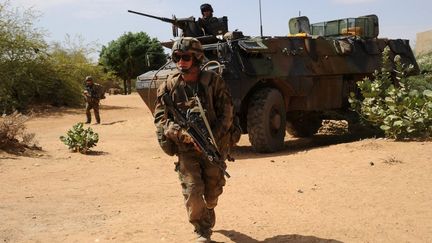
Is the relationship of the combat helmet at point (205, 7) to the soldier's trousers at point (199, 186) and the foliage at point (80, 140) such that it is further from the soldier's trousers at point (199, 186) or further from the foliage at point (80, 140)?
the soldier's trousers at point (199, 186)

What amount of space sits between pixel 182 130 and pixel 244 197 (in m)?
1.97

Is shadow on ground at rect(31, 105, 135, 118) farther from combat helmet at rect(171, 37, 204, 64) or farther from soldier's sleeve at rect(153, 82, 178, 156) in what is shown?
combat helmet at rect(171, 37, 204, 64)

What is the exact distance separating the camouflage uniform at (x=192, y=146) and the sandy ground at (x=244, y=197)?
1.35 ft

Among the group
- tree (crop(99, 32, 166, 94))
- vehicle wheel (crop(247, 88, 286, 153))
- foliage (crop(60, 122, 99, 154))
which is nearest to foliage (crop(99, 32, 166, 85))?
tree (crop(99, 32, 166, 94))

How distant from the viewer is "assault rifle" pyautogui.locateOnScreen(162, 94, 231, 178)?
143 inches

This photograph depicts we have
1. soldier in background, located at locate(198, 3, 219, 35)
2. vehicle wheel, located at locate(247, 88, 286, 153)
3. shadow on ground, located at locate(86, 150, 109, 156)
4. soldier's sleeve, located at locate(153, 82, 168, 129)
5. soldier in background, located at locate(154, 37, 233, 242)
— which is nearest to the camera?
soldier in background, located at locate(154, 37, 233, 242)

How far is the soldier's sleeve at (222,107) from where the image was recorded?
3820 millimetres

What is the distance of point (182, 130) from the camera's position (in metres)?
3.70

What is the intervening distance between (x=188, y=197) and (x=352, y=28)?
30.4 ft

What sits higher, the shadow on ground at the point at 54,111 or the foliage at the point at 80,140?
the foliage at the point at 80,140

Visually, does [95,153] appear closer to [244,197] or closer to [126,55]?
[244,197]

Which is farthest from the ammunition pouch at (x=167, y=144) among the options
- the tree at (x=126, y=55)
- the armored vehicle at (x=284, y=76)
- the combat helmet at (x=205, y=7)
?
the tree at (x=126, y=55)

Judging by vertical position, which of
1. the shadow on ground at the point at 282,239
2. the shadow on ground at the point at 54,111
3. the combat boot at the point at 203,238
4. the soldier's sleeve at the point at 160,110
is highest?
the soldier's sleeve at the point at 160,110

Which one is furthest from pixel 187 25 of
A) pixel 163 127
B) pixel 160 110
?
pixel 163 127
